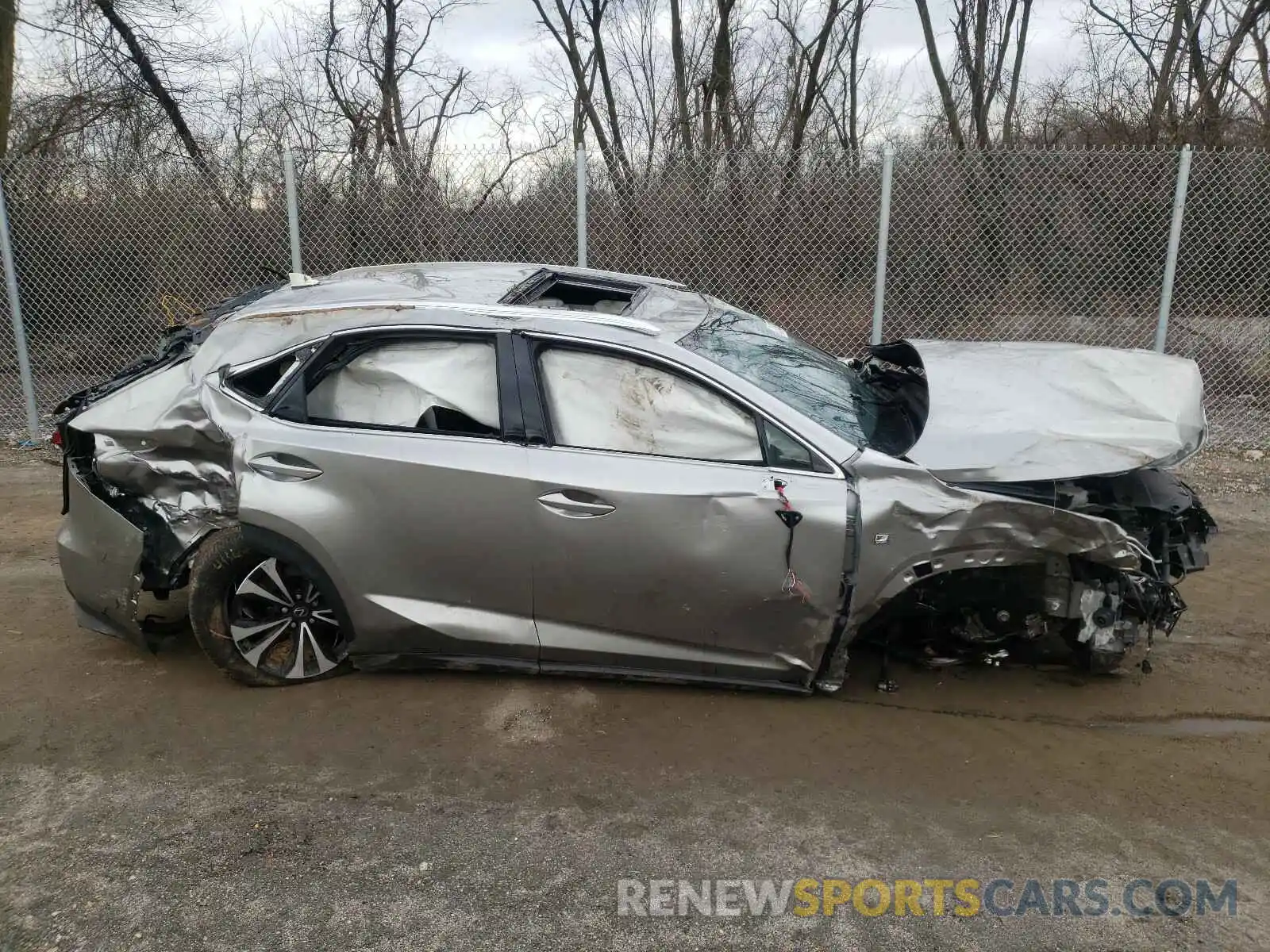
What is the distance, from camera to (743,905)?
260cm

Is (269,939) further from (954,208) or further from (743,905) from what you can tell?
(954,208)

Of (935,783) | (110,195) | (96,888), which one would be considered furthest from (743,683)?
(110,195)

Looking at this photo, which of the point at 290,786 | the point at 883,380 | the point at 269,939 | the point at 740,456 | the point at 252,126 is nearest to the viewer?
the point at 269,939

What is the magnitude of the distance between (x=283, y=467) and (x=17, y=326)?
5555 mm

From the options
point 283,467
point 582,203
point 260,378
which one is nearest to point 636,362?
point 283,467

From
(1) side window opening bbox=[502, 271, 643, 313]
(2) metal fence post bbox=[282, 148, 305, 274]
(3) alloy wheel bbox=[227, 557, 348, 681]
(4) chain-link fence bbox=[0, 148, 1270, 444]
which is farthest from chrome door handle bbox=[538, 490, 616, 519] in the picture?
(2) metal fence post bbox=[282, 148, 305, 274]

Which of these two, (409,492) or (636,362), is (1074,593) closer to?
(636,362)

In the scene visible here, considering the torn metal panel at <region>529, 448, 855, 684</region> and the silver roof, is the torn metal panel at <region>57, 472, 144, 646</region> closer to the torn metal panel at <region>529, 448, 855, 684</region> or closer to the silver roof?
the silver roof

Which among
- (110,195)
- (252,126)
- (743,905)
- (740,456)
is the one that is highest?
(252,126)

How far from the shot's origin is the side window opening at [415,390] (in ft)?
11.9

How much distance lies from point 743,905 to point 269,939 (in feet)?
4.33

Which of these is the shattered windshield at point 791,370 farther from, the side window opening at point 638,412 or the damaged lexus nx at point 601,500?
the side window opening at point 638,412

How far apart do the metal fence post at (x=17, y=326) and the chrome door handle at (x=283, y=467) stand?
5439 mm

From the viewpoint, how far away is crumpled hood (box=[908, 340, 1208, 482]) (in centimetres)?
342
